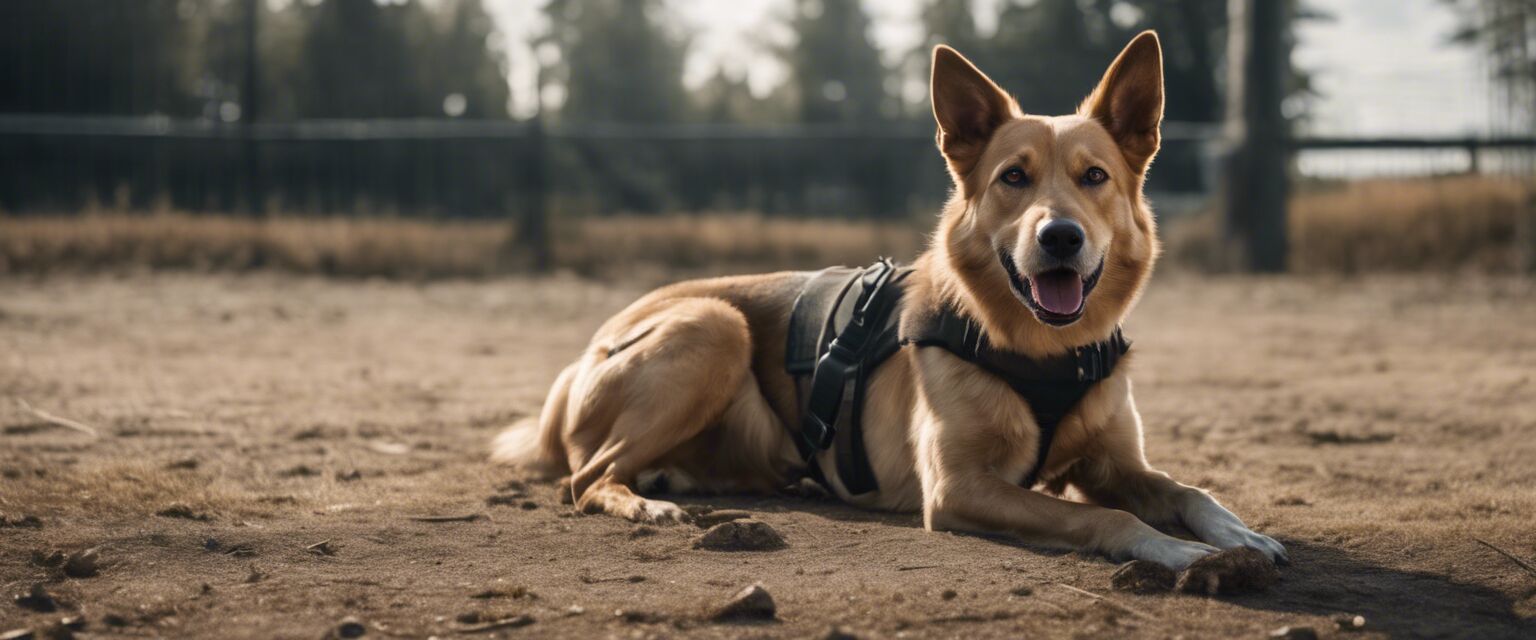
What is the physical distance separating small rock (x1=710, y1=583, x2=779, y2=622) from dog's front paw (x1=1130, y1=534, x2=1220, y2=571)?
1092 mm

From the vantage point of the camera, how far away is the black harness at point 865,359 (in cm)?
427

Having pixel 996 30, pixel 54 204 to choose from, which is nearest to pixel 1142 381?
pixel 54 204

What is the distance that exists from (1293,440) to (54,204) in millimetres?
13833

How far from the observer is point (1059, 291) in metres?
4.13

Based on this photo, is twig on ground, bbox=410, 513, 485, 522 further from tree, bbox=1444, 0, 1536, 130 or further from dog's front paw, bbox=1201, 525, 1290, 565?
tree, bbox=1444, 0, 1536, 130

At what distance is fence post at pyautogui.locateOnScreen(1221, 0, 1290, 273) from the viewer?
1428 centimetres

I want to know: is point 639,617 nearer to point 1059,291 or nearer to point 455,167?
point 1059,291

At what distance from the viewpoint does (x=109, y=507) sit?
439 cm

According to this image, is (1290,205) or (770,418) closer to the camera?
(770,418)

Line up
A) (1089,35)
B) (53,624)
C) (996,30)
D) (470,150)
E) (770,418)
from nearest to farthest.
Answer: (53,624)
(770,418)
(470,150)
(1089,35)
(996,30)

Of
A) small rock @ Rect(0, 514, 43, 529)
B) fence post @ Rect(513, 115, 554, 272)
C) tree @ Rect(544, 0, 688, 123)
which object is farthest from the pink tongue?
tree @ Rect(544, 0, 688, 123)

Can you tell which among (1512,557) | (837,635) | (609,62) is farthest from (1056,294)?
(609,62)

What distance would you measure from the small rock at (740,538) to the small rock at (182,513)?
1.58 metres

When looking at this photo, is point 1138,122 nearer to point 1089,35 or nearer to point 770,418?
point 770,418
